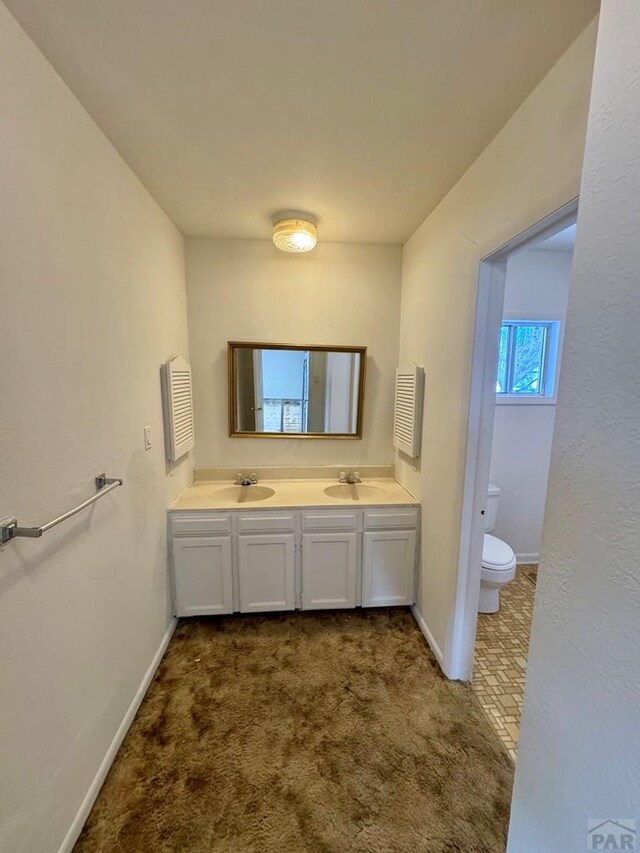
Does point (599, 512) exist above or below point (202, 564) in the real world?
above

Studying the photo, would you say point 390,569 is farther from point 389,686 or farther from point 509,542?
point 509,542

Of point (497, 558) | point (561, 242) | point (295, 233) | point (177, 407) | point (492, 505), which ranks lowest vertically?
point (497, 558)

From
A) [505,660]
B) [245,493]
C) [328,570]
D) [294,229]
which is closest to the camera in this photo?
[505,660]

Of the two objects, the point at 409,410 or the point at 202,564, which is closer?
the point at 202,564

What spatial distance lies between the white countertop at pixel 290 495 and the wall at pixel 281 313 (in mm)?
187

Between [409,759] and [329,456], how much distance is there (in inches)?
68.6

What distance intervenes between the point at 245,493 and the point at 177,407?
782 mm

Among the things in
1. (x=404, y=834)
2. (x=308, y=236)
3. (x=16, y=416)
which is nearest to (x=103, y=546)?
(x=16, y=416)

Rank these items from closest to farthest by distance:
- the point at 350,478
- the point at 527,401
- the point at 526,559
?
the point at 350,478
the point at 527,401
the point at 526,559

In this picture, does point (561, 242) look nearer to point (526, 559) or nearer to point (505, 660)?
point (526, 559)

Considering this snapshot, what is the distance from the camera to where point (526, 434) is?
2830mm

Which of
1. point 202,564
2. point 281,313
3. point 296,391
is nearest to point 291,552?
point 202,564

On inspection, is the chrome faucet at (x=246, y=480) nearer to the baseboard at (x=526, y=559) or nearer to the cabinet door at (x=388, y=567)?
the cabinet door at (x=388, y=567)

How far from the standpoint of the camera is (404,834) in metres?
1.21
